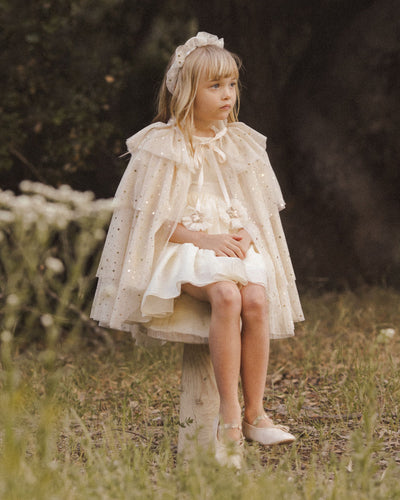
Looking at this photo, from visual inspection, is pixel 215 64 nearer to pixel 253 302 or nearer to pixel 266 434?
pixel 253 302

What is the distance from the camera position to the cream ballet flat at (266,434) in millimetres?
2875

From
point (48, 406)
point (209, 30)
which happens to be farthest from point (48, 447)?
point (209, 30)

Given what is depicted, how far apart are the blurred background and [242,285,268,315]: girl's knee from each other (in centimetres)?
321

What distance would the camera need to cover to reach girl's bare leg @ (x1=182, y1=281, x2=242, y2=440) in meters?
2.79

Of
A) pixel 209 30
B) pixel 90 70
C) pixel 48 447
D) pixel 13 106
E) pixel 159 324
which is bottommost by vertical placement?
pixel 48 447

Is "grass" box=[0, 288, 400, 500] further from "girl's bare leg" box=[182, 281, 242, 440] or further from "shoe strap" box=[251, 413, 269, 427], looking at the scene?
"girl's bare leg" box=[182, 281, 242, 440]

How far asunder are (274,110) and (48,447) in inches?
191

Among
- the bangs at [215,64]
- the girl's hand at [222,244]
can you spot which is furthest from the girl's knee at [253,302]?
the bangs at [215,64]

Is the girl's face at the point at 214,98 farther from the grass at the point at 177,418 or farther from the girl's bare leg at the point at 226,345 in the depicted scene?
the grass at the point at 177,418

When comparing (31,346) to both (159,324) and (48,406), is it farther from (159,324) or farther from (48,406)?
(48,406)

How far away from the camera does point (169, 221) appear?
3080 millimetres

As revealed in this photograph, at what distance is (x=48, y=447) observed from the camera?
6.62 ft

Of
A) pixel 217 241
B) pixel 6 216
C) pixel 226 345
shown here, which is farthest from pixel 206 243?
pixel 6 216

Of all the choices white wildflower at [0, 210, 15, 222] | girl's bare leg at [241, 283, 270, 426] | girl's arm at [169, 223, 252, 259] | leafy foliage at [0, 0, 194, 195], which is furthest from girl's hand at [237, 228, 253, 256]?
leafy foliage at [0, 0, 194, 195]
